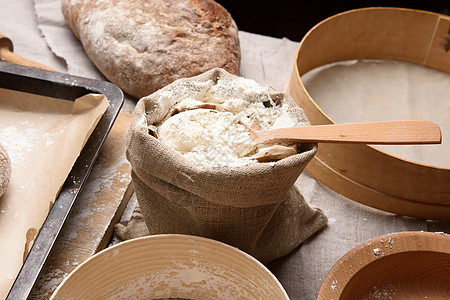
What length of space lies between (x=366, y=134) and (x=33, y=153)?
803 millimetres

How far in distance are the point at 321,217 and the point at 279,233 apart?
0.16 m

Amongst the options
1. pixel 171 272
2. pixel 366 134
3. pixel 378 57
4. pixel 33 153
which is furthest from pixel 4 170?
pixel 378 57

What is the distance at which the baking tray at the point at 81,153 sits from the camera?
99 centimetres

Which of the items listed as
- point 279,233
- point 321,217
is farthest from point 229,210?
point 321,217

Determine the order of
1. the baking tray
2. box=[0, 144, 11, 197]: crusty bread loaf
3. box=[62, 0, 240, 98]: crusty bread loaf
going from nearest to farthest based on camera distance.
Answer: the baking tray → box=[0, 144, 11, 197]: crusty bread loaf → box=[62, 0, 240, 98]: crusty bread loaf

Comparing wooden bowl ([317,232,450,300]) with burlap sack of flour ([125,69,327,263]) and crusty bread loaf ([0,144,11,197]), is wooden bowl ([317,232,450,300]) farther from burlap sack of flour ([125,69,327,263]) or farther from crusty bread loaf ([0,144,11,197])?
crusty bread loaf ([0,144,11,197])

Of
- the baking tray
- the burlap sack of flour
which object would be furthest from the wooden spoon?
the baking tray

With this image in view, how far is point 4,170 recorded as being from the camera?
3.77 ft

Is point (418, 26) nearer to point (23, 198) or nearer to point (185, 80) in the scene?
point (185, 80)

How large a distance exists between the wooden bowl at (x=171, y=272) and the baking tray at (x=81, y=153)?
15 cm

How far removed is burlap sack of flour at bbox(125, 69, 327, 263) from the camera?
2.91 feet

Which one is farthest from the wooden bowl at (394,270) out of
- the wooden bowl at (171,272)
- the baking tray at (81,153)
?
the baking tray at (81,153)

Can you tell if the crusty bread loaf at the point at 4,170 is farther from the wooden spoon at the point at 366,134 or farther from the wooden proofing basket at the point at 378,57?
the wooden proofing basket at the point at 378,57

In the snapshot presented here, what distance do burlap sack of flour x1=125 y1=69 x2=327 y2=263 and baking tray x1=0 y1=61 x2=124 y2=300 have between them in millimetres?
176
